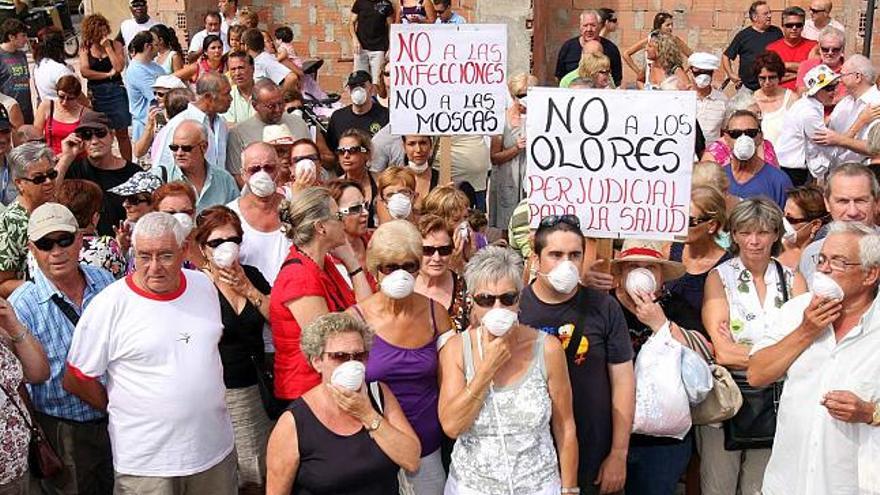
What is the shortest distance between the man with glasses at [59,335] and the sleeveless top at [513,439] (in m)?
1.69

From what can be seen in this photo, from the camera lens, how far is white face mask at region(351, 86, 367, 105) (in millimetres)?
9008

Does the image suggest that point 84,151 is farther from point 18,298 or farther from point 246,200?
point 18,298

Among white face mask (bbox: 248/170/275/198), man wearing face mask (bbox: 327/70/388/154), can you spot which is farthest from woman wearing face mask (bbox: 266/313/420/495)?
man wearing face mask (bbox: 327/70/388/154)

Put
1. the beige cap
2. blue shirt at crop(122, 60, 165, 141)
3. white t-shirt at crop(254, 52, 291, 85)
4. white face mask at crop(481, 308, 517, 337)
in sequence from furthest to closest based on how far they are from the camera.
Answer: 1. white t-shirt at crop(254, 52, 291, 85)
2. blue shirt at crop(122, 60, 165, 141)
3. the beige cap
4. white face mask at crop(481, 308, 517, 337)

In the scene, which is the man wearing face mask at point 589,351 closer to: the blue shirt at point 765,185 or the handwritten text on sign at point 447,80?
the handwritten text on sign at point 447,80

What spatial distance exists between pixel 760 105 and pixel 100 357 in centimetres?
627

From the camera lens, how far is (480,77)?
24.0 feet

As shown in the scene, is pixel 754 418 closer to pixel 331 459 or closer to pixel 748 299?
pixel 748 299

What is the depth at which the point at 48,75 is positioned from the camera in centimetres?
1067

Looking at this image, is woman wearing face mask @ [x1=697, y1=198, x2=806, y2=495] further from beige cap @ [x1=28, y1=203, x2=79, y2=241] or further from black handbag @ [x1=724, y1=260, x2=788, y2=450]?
beige cap @ [x1=28, y1=203, x2=79, y2=241]

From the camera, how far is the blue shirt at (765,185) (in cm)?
721

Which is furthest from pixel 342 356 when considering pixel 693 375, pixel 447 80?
pixel 447 80

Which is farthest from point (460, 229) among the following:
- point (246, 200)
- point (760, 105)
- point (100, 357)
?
point (760, 105)

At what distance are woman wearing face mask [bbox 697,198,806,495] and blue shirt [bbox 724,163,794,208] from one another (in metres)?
1.88
